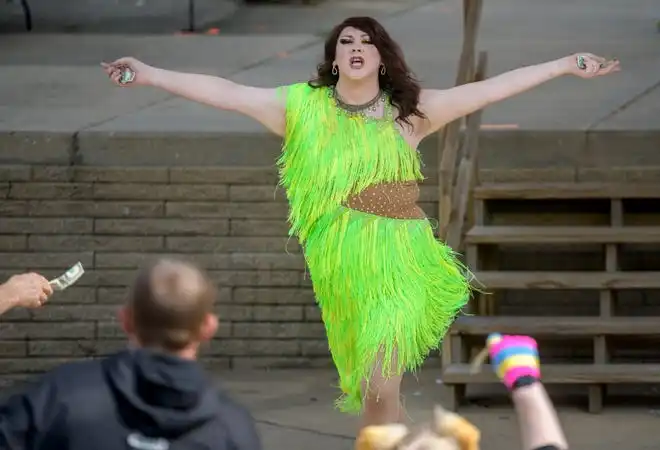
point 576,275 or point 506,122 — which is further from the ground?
point 506,122

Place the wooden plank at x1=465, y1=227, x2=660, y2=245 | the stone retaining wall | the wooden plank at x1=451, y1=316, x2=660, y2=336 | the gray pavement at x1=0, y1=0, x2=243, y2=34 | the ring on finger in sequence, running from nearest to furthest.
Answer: the ring on finger → the wooden plank at x1=451, y1=316, x2=660, y2=336 → the wooden plank at x1=465, y1=227, x2=660, y2=245 → the stone retaining wall → the gray pavement at x1=0, y1=0, x2=243, y2=34

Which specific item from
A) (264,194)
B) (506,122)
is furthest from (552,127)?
(264,194)

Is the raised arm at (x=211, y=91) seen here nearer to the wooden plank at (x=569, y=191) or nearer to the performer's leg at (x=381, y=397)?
the performer's leg at (x=381, y=397)

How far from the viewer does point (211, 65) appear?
9.81 m

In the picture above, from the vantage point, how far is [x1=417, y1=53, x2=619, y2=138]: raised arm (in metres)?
5.12

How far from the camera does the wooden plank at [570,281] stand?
688cm

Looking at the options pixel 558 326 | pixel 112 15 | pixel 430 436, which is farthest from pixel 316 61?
pixel 430 436

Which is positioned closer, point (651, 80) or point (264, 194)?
point (264, 194)

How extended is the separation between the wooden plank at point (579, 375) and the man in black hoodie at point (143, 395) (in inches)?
156

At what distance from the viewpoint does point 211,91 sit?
516 centimetres

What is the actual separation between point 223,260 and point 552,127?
1790 millimetres

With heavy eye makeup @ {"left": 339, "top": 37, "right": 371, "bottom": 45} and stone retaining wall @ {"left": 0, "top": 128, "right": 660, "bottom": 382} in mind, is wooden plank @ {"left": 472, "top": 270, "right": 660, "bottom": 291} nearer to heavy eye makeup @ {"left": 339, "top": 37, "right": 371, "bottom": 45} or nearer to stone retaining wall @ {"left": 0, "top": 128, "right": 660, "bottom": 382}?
stone retaining wall @ {"left": 0, "top": 128, "right": 660, "bottom": 382}

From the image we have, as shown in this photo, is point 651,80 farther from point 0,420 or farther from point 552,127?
point 0,420

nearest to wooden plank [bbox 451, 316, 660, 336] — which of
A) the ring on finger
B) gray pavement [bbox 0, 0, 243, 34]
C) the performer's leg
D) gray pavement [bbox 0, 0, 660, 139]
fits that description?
gray pavement [bbox 0, 0, 660, 139]
